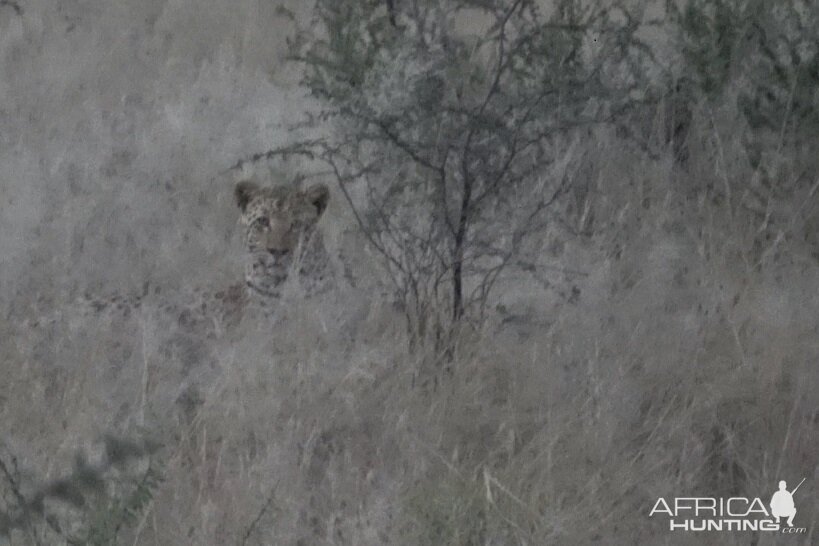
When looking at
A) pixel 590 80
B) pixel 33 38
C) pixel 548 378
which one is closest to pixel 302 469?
pixel 548 378

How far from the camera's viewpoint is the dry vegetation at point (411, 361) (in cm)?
359

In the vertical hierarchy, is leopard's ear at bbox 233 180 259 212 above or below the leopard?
above

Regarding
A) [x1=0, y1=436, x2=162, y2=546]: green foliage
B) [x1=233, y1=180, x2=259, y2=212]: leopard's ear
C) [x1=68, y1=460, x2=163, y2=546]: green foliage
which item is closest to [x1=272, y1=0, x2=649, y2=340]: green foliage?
[x1=233, y1=180, x2=259, y2=212]: leopard's ear

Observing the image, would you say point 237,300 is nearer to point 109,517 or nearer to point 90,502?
point 90,502

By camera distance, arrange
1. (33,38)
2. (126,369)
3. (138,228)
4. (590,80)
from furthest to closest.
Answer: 1. (33,38)
2. (138,228)
3. (590,80)
4. (126,369)

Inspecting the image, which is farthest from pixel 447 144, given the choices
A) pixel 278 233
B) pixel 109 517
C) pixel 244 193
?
pixel 109 517

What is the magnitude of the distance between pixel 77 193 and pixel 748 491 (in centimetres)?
342

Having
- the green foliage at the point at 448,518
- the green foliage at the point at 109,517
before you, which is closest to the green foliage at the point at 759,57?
the green foliage at the point at 448,518

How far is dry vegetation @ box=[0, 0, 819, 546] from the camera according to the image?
3.59m

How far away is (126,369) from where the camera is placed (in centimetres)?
457

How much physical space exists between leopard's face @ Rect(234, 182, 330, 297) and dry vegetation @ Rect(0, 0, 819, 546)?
0.23 meters

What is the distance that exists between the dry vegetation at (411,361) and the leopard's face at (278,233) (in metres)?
0.23

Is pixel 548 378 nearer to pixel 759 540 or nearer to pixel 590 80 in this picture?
pixel 759 540

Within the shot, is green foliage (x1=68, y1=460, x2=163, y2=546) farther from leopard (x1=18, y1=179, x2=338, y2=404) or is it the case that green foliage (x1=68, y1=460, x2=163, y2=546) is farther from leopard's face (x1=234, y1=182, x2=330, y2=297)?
leopard's face (x1=234, y1=182, x2=330, y2=297)
